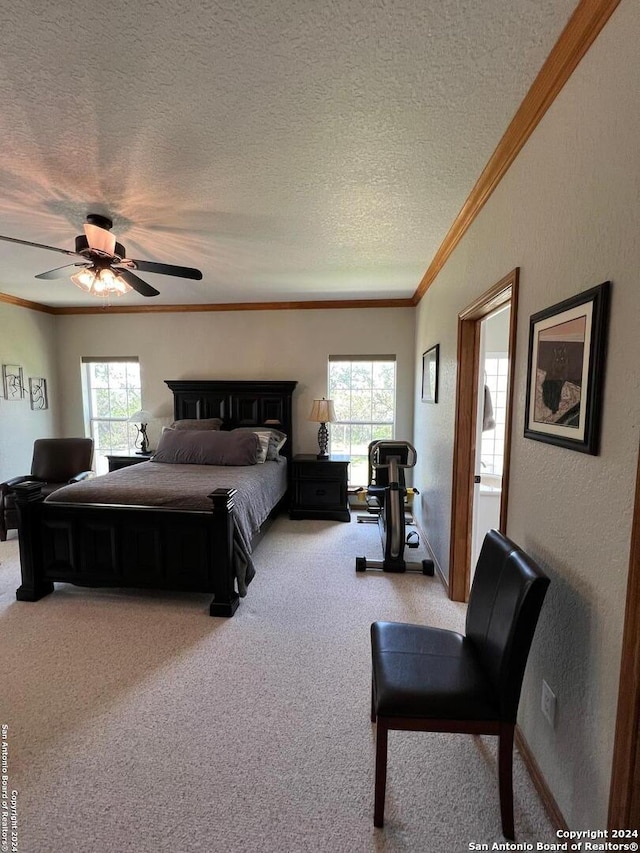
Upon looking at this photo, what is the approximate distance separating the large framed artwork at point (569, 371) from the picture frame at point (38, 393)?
555 centimetres

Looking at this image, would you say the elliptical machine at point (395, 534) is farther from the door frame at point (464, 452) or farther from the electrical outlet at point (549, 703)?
the electrical outlet at point (549, 703)

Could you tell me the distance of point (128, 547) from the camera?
266 centimetres

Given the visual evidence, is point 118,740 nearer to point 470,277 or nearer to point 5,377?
point 470,277

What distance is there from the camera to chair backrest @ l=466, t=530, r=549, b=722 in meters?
1.19

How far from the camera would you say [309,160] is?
182 centimetres

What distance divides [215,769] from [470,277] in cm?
277

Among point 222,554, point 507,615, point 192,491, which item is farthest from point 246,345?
point 507,615

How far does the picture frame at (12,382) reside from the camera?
439 centimetres

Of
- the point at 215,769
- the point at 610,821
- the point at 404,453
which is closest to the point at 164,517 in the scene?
the point at 215,769

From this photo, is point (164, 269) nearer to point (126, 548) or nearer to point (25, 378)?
point (126, 548)

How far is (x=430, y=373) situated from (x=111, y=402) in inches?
170

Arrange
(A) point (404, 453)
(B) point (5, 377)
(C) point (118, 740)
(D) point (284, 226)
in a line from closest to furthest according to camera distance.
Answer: (C) point (118, 740) < (D) point (284, 226) < (A) point (404, 453) < (B) point (5, 377)

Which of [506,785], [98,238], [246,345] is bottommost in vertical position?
[506,785]

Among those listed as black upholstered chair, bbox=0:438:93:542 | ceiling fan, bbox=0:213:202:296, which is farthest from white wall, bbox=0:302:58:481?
ceiling fan, bbox=0:213:202:296
